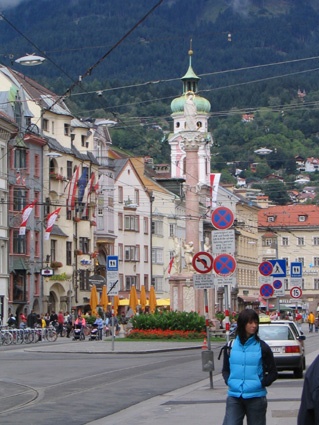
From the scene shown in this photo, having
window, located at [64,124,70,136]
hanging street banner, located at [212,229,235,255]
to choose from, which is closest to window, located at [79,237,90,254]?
window, located at [64,124,70,136]

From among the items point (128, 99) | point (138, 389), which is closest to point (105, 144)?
point (138, 389)

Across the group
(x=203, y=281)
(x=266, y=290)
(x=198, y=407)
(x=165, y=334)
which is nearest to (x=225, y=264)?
(x=203, y=281)

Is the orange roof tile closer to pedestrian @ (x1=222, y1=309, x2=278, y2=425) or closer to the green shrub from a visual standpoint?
the green shrub

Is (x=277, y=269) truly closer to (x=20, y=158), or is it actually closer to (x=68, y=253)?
(x=20, y=158)

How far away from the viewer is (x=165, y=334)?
5400 centimetres

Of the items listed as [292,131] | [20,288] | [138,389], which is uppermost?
[292,131]

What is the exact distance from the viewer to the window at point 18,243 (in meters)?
75.3

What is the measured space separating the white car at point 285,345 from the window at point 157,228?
252ft

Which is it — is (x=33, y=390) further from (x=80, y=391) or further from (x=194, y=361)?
(x=194, y=361)

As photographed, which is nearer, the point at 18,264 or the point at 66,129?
the point at 18,264

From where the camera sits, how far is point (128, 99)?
195 meters

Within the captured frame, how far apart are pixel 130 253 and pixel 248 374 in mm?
88758

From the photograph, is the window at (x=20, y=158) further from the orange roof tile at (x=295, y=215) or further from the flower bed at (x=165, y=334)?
the orange roof tile at (x=295, y=215)

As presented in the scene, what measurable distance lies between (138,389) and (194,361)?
12.6 meters
